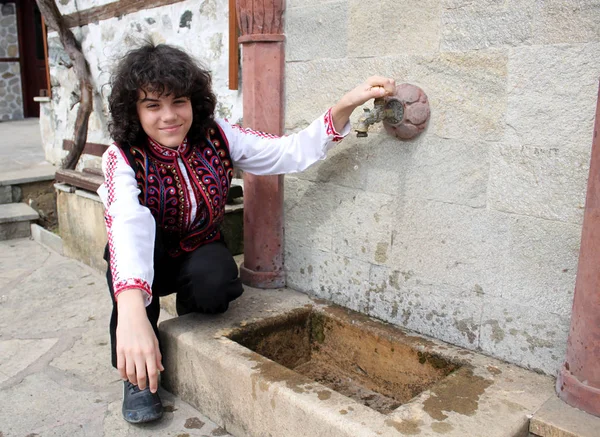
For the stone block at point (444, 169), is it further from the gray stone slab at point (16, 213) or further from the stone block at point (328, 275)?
the gray stone slab at point (16, 213)

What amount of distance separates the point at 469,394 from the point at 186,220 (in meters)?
1.16

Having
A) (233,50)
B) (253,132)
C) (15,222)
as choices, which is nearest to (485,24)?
(253,132)

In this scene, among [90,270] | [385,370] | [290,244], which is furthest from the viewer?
[90,270]

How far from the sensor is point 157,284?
228 centimetres

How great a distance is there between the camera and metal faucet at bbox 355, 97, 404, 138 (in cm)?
201

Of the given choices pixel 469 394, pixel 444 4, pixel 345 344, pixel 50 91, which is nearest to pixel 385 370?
pixel 345 344

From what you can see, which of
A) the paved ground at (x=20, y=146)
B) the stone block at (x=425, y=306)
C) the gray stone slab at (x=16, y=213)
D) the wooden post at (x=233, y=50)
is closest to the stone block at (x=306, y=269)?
the stone block at (x=425, y=306)

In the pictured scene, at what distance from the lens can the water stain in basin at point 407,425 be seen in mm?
1510

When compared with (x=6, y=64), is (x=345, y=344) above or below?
below

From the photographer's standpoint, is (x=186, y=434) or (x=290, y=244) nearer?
(x=186, y=434)

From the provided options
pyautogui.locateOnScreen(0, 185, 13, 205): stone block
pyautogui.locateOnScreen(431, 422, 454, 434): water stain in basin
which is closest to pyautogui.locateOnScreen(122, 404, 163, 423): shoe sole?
pyautogui.locateOnScreen(431, 422, 454, 434): water stain in basin

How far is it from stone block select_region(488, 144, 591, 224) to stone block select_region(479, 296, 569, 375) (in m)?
0.31

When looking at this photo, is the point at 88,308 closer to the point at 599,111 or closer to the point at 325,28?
the point at 325,28

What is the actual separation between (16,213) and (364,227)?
3.66 m
